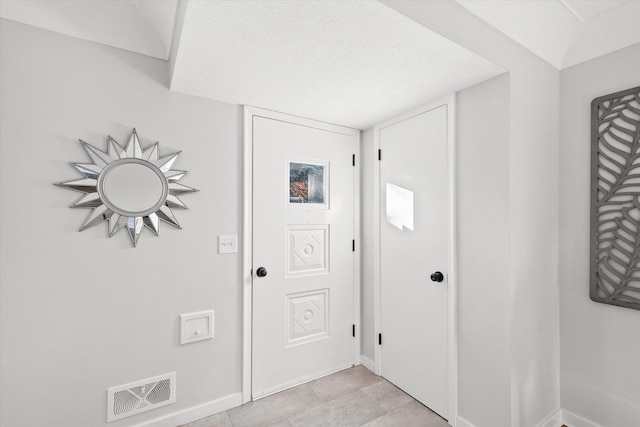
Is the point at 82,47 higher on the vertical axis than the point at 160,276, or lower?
higher

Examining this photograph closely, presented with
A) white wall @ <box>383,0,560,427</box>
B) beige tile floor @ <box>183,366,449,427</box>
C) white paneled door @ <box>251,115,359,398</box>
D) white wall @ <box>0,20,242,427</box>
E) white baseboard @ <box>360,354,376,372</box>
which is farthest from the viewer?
white baseboard @ <box>360,354,376,372</box>

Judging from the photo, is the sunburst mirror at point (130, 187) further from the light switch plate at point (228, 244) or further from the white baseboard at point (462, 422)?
the white baseboard at point (462, 422)

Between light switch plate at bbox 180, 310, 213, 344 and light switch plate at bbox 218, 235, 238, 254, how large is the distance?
0.40 meters

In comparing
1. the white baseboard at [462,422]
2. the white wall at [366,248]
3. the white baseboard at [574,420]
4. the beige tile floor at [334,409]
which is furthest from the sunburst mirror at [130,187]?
the white baseboard at [574,420]

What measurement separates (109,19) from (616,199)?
2.98m

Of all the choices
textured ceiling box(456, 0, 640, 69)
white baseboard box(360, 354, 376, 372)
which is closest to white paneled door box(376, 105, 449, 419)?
white baseboard box(360, 354, 376, 372)

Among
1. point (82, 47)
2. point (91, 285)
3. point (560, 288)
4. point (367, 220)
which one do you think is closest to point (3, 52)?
point (82, 47)

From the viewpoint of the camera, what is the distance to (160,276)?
5.75 feet

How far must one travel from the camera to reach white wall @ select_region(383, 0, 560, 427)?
155 cm

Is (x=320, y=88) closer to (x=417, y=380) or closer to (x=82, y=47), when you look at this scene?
(x=82, y=47)

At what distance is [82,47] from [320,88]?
1.30 meters

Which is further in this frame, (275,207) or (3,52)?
(275,207)

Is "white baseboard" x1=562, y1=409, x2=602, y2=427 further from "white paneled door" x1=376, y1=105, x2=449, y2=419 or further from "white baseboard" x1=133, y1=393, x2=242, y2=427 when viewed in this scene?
"white baseboard" x1=133, y1=393, x2=242, y2=427

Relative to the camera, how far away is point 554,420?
70.4 inches
